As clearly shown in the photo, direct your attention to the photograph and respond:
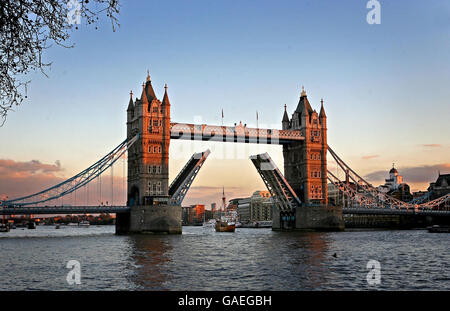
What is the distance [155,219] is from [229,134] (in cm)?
1739

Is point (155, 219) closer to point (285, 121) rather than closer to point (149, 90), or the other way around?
point (149, 90)

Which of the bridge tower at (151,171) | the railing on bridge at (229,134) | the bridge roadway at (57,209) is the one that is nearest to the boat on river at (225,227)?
the railing on bridge at (229,134)

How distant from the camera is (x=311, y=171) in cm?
8488

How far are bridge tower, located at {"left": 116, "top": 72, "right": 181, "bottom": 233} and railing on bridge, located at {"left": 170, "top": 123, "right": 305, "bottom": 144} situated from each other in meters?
2.45

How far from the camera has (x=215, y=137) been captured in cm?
7694

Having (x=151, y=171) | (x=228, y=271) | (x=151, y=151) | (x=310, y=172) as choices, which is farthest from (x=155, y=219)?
(x=228, y=271)

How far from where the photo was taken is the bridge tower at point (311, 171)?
82125mm

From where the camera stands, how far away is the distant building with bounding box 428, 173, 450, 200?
13588cm

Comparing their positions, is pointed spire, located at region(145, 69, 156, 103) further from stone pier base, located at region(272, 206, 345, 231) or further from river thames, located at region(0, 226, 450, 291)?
river thames, located at region(0, 226, 450, 291)

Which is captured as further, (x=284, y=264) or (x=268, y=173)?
(x=268, y=173)

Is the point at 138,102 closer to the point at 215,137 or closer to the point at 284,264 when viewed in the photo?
the point at 215,137
